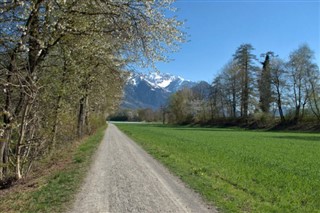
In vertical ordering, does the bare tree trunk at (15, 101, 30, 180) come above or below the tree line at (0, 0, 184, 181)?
below

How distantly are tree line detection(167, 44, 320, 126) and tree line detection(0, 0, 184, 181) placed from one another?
57.5 m

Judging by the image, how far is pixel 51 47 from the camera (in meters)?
10.5

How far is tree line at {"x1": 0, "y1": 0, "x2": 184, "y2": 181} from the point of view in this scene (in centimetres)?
888

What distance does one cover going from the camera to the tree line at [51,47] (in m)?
8.88

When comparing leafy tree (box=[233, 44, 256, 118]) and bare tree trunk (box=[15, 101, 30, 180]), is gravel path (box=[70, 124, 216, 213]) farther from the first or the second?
leafy tree (box=[233, 44, 256, 118])

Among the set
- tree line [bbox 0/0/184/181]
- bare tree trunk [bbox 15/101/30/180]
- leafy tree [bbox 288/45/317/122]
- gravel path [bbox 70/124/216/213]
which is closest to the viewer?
gravel path [bbox 70/124/216/213]

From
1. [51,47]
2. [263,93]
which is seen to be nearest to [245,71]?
[263,93]

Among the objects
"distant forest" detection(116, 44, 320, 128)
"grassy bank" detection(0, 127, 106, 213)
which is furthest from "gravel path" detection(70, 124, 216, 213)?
"distant forest" detection(116, 44, 320, 128)

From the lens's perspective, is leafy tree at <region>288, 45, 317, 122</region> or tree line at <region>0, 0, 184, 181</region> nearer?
tree line at <region>0, 0, 184, 181</region>

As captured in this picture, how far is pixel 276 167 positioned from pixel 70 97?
10.5 meters

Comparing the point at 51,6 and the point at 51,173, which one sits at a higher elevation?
the point at 51,6

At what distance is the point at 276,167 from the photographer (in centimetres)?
1565

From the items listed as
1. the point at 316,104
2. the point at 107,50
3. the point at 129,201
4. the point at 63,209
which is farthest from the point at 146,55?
the point at 316,104

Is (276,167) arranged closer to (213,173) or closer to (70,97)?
(213,173)
